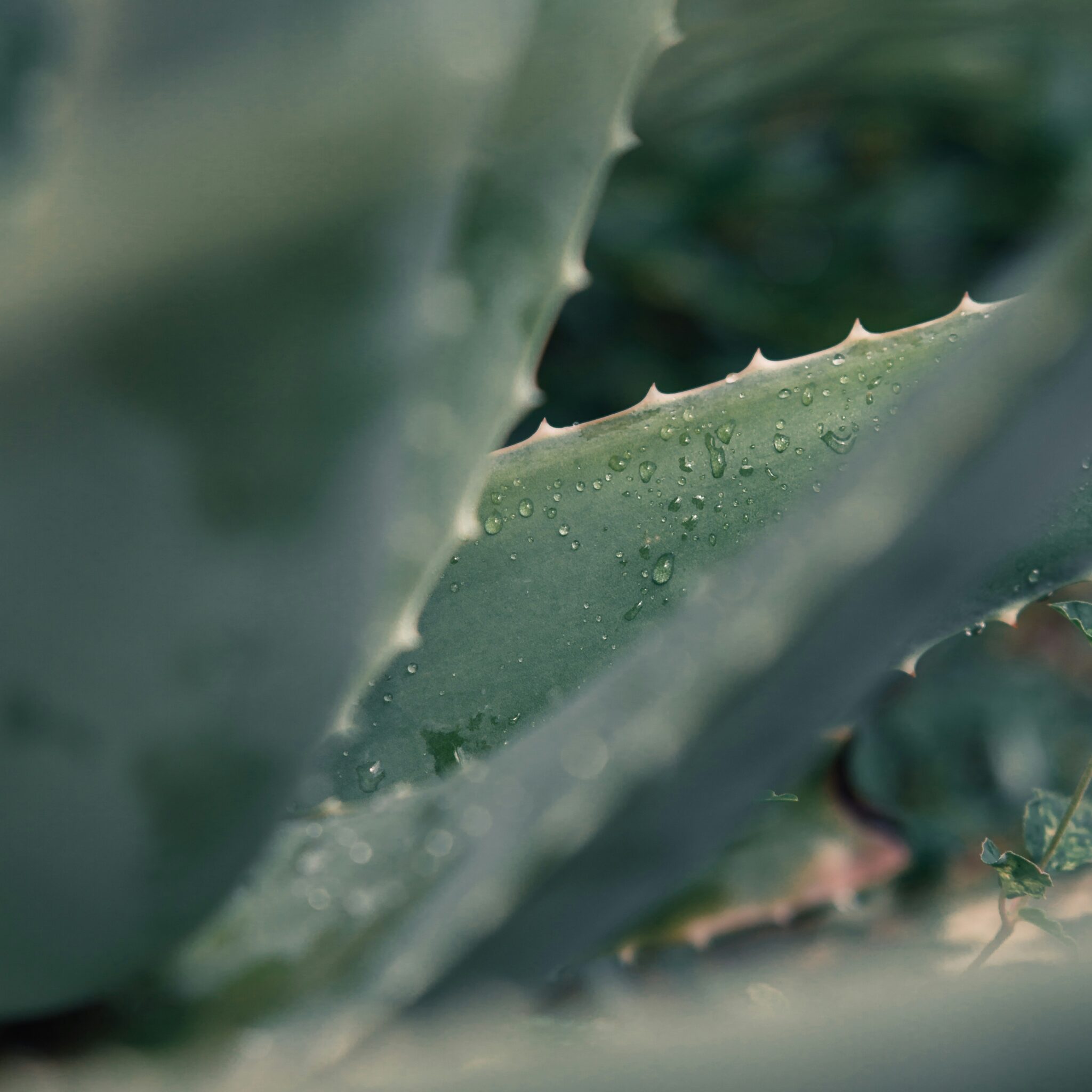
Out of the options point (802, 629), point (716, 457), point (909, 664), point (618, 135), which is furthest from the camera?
point (716, 457)

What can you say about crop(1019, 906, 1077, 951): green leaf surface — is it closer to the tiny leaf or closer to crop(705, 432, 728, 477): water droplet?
the tiny leaf

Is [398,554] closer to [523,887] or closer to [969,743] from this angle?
[523,887]

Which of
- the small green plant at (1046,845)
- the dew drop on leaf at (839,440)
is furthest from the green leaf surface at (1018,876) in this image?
the dew drop on leaf at (839,440)

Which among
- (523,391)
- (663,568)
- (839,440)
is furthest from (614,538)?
(523,391)

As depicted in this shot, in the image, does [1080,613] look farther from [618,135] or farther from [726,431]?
[618,135]

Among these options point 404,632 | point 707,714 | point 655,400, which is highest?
point 655,400

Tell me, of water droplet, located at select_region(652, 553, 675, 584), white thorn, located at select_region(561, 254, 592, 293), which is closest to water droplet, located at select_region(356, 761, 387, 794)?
water droplet, located at select_region(652, 553, 675, 584)
